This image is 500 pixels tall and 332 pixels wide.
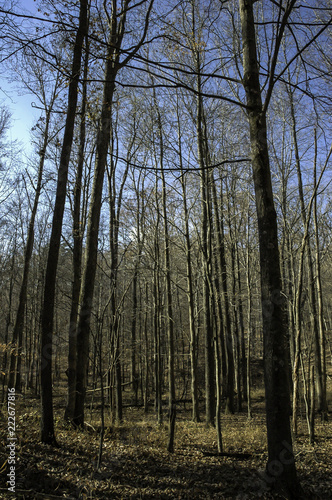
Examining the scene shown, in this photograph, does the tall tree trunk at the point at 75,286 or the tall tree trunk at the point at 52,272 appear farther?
the tall tree trunk at the point at 75,286

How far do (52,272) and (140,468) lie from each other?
10.7ft

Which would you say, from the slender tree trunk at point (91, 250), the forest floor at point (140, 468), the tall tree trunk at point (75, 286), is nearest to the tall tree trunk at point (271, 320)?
the forest floor at point (140, 468)

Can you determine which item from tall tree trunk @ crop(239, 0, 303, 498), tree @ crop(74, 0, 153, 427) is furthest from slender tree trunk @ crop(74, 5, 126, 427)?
tall tree trunk @ crop(239, 0, 303, 498)

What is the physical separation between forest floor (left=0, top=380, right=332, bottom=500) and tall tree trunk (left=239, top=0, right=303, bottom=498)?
1.39 feet

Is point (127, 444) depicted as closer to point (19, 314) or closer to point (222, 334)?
point (19, 314)

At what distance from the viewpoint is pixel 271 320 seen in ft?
10.8

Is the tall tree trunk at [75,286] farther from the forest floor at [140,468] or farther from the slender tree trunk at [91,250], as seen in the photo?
the forest floor at [140,468]

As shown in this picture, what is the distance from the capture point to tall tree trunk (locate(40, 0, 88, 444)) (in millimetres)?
5082

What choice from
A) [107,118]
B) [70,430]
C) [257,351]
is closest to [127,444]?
[70,430]

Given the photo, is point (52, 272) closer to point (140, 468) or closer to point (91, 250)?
point (91, 250)

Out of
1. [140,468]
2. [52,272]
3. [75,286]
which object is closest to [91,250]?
[52,272]

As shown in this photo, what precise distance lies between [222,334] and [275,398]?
33.0 ft

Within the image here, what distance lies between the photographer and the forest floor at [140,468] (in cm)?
370

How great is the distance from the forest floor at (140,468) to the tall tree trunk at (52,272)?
420 millimetres
